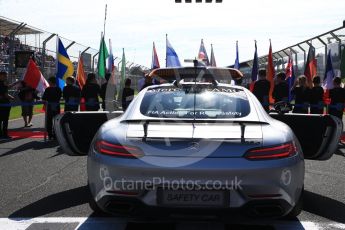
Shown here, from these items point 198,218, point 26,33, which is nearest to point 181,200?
point 198,218

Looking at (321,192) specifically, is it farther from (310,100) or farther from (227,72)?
(310,100)

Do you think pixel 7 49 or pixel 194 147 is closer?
pixel 194 147

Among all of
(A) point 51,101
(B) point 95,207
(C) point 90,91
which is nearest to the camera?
(B) point 95,207

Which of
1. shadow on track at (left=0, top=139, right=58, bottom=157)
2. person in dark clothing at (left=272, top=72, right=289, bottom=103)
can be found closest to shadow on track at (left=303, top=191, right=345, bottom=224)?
shadow on track at (left=0, top=139, right=58, bottom=157)

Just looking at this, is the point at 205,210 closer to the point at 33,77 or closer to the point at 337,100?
the point at 337,100

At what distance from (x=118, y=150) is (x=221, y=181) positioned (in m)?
0.88

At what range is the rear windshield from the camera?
466cm

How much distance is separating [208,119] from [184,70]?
2653 mm

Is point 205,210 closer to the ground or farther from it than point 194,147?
closer to the ground

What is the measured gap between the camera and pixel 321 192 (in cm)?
609

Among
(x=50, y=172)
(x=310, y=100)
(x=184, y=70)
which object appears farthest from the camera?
(x=310, y=100)

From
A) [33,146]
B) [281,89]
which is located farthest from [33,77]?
[281,89]

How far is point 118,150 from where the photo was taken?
4031mm

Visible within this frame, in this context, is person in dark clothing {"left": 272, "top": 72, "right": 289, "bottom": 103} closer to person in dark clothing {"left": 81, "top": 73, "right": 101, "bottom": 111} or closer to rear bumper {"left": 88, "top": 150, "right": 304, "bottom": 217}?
person in dark clothing {"left": 81, "top": 73, "right": 101, "bottom": 111}
